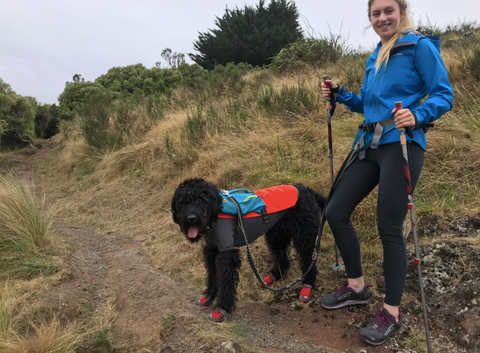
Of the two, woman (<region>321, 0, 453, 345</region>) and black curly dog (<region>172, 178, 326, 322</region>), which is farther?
black curly dog (<region>172, 178, 326, 322</region>)

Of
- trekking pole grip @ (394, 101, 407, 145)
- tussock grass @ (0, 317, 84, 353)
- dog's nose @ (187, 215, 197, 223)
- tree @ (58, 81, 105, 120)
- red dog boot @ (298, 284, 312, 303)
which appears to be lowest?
red dog boot @ (298, 284, 312, 303)

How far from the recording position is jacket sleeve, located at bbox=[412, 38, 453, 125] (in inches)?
86.4

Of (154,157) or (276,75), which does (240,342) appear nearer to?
(154,157)

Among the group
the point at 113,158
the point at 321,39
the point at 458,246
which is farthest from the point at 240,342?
the point at 321,39

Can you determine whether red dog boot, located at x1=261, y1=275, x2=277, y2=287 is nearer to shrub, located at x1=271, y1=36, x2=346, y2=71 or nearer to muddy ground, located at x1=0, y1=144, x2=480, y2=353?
muddy ground, located at x1=0, y1=144, x2=480, y2=353

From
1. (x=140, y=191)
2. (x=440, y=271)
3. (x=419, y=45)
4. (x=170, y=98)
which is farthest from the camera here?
(x=170, y=98)

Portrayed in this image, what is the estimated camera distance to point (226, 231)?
309cm

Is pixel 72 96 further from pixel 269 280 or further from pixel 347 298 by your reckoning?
pixel 347 298

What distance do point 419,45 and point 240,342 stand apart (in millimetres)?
2394

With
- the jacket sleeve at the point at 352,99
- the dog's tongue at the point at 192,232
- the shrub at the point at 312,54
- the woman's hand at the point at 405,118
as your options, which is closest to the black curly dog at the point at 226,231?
the dog's tongue at the point at 192,232

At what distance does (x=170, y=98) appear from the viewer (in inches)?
432

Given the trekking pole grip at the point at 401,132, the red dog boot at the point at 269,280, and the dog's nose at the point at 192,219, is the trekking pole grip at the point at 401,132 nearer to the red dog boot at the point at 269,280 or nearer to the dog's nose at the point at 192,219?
the dog's nose at the point at 192,219

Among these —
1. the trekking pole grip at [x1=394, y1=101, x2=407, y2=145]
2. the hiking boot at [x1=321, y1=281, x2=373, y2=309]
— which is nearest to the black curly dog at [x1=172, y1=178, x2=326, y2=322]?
the hiking boot at [x1=321, y1=281, x2=373, y2=309]

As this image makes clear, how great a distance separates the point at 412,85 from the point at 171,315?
2578 mm
